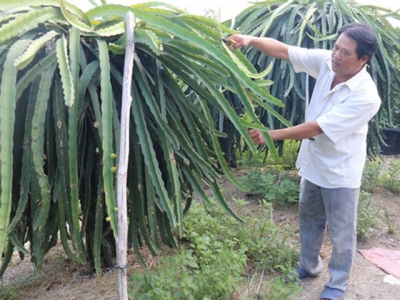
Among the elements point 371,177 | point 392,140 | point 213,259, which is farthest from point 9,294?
point 392,140

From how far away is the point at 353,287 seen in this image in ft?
9.75

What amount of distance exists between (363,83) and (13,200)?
1915 millimetres

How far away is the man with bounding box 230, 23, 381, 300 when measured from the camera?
251 cm

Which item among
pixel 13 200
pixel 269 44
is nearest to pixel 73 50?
pixel 13 200

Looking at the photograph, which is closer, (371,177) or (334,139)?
(334,139)

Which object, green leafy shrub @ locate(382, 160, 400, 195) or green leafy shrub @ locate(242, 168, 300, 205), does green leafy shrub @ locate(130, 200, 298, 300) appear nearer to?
green leafy shrub @ locate(242, 168, 300, 205)

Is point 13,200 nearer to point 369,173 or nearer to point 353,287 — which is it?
point 353,287

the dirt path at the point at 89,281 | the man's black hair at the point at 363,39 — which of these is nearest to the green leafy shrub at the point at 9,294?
the dirt path at the point at 89,281

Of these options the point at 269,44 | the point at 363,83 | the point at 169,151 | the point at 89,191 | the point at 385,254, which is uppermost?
the point at 269,44

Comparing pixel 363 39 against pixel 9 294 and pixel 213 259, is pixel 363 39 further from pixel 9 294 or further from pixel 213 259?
pixel 9 294

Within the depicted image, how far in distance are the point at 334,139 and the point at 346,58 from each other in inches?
17.6

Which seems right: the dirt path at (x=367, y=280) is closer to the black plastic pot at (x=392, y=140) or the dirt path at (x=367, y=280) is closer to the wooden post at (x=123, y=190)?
the wooden post at (x=123, y=190)

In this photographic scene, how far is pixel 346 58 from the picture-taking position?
8.24 feet

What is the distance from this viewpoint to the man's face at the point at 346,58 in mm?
2484
